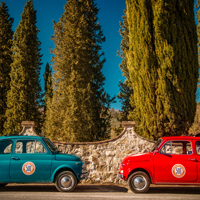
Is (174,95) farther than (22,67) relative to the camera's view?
No

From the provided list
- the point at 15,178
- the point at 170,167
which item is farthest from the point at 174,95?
the point at 15,178

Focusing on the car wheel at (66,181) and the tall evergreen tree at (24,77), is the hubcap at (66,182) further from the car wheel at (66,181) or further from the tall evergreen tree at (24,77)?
the tall evergreen tree at (24,77)

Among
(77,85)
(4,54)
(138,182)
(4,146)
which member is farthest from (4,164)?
(4,54)

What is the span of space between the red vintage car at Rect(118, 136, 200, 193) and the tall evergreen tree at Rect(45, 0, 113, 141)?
304 inches

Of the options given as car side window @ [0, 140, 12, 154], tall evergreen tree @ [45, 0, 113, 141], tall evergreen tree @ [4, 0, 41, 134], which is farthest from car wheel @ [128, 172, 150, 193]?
tall evergreen tree @ [4, 0, 41, 134]

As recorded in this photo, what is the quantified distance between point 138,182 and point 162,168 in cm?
92

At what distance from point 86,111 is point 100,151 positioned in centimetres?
639

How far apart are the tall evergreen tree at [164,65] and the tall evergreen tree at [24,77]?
10.1 m

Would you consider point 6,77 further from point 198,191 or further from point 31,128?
point 198,191

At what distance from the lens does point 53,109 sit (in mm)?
16703

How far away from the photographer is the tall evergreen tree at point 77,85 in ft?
49.7

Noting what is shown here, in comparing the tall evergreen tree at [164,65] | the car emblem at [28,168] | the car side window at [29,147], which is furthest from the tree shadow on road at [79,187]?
the tall evergreen tree at [164,65]

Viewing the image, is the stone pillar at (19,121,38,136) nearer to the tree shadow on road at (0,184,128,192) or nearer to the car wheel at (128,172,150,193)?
→ the tree shadow on road at (0,184,128,192)

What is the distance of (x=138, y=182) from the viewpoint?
7.02 meters
